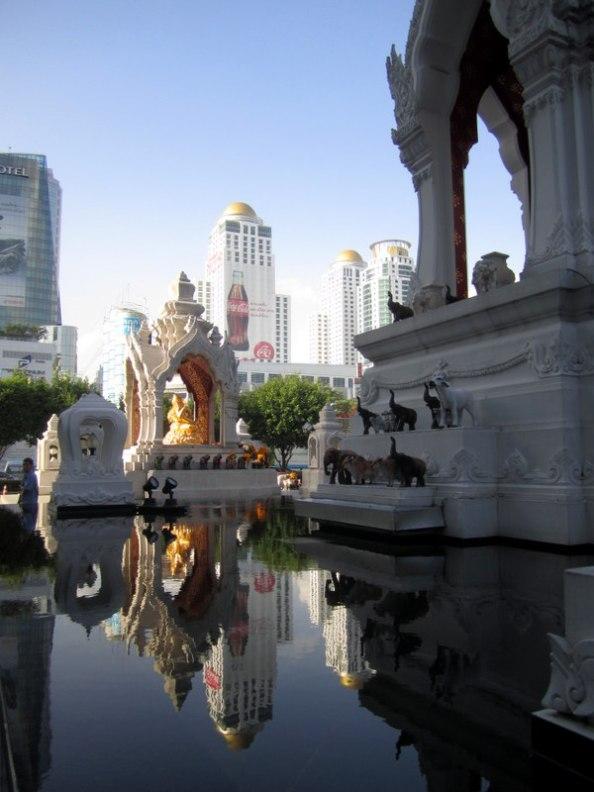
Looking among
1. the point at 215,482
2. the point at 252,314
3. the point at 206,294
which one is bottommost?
the point at 215,482

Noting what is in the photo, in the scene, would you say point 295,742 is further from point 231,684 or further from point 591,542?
point 591,542

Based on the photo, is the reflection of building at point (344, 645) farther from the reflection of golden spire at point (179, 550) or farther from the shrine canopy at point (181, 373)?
the shrine canopy at point (181, 373)

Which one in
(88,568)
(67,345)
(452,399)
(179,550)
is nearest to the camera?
(88,568)

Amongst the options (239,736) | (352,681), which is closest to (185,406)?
(352,681)

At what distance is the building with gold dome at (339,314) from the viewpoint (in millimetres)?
154125

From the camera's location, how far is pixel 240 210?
149m

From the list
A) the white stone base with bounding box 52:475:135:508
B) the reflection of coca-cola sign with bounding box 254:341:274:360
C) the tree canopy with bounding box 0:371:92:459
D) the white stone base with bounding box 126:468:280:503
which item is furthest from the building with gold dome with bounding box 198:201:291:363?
the white stone base with bounding box 52:475:135:508

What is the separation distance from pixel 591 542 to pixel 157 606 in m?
6.11

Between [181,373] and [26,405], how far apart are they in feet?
63.2

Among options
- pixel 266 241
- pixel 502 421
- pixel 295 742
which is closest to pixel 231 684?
pixel 295 742

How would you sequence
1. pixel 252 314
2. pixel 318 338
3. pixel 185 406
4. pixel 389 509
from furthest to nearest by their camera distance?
pixel 318 338 < pixel 252 314 < pixel 185 406 < pixel 389 509

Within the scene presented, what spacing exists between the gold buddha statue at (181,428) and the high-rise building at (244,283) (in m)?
105

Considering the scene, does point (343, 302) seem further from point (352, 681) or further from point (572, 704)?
point (572, 704)

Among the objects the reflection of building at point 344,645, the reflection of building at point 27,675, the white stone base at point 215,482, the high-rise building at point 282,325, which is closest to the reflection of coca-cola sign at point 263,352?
the high-rise building at point 282,325
